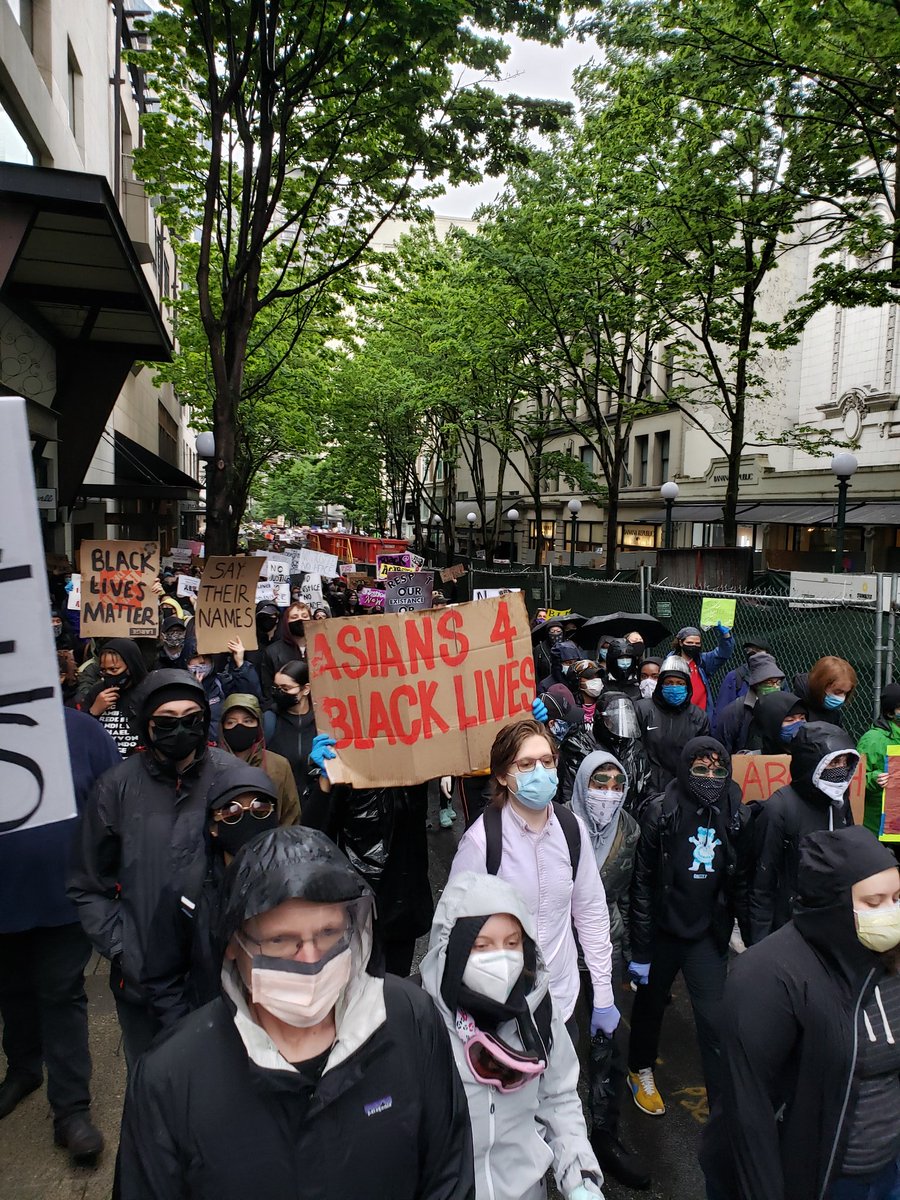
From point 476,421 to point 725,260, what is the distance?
12.0 metres

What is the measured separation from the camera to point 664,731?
205 inches

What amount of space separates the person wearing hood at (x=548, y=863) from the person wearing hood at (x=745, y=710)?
10.1 ft

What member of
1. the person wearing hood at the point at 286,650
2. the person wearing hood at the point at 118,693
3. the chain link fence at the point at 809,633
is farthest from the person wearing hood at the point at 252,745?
the chain link fence at the point at 809,633

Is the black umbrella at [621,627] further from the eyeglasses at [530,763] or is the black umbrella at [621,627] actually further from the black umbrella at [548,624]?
the eyeglasses at [530,763]

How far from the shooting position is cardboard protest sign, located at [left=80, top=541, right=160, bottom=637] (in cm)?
732

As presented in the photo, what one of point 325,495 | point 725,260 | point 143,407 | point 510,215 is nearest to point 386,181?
point 725,260

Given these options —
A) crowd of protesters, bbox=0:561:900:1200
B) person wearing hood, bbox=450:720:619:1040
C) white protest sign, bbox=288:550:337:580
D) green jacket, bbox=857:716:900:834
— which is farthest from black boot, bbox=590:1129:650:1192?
white protest sign, bbox=288:550:337:580

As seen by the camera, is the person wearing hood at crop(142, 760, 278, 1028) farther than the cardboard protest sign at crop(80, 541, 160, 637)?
No

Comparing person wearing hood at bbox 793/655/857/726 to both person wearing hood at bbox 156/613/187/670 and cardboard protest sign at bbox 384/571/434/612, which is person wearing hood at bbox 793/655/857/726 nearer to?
person wearing hood at bbox 156/613/187/670

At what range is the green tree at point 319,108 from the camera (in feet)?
25.8

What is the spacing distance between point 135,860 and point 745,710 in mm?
4532

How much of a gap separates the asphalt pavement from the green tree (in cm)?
721

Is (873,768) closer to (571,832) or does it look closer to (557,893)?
(571,832)

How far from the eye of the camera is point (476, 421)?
82.3ft
